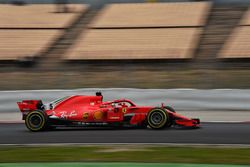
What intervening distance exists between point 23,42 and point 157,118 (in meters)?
15.1

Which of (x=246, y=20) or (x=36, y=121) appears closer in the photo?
(x=36, y=121)

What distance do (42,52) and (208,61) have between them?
7.04 m

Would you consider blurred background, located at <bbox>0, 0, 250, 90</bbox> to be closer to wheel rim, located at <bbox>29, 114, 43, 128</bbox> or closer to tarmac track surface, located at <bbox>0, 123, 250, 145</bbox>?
tarmac track surface, located at <bbox>0, 123, 250, 145</bbox>

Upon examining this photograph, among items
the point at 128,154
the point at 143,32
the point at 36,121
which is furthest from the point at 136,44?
the point at 128,154

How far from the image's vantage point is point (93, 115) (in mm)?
12453

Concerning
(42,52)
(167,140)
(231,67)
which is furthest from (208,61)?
(167,140)

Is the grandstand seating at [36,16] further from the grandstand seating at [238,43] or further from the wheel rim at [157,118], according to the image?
the wheel rim at [157,118]

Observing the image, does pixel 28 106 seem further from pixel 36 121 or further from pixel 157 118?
pixel 157 118

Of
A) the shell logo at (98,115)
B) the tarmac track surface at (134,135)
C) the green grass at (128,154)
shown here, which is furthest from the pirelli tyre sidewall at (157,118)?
the green grass at (128,154)

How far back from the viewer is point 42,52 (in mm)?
24703

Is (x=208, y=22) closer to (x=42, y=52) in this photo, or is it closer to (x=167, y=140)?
(x=42, y=52)

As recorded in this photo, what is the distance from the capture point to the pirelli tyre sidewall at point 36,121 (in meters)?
12.5

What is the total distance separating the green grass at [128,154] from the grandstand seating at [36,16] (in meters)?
18.9

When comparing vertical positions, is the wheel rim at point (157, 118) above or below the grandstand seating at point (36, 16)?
below
